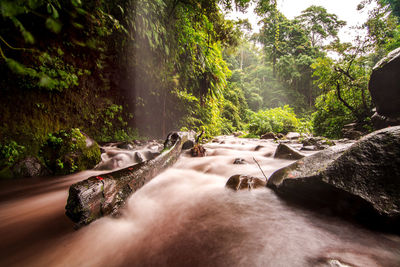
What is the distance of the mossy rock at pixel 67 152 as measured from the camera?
2756 mm

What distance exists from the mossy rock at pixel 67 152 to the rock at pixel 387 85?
7385 mm

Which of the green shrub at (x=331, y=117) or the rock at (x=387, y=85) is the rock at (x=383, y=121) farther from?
the green shrub at (x=331, y=117)

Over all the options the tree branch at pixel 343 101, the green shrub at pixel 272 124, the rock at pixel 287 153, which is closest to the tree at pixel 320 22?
the green shrub at pixel 272 124

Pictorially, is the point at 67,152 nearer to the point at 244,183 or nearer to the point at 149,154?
the point at 149,154

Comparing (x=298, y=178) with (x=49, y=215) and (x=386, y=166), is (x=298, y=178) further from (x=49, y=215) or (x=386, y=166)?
(x=49, y=215)

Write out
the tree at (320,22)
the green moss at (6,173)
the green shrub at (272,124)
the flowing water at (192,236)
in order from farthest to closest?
1. the tree at (320,22)
2. the green shrub at (272,124)
3. the green moss at (6,173)
4. the flowing water at (192,236)

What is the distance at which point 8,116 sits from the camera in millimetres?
2566

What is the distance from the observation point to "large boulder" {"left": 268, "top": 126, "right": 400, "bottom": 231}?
3.83 feet

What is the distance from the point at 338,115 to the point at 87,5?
9676 millimetres

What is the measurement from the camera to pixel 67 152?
288 cm

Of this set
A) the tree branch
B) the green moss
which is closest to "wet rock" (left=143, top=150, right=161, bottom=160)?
the green moss

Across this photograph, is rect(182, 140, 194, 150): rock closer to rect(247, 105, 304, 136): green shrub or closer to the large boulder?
the large boulder

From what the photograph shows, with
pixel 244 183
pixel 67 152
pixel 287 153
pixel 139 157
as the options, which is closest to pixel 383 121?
pixel 287 153

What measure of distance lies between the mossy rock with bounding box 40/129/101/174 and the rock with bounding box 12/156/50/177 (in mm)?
90
